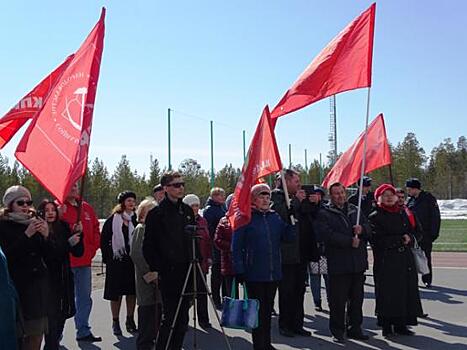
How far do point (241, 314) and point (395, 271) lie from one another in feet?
7.62

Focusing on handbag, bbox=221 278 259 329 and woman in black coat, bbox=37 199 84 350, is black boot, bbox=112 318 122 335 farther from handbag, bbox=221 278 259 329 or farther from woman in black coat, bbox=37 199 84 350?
handbag, bbox=221 278 259 329

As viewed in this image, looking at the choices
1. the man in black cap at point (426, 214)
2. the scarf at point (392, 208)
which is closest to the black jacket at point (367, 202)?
the man in black cap at point (426, 214)

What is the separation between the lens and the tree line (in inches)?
1594

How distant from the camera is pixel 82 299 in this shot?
7996mm

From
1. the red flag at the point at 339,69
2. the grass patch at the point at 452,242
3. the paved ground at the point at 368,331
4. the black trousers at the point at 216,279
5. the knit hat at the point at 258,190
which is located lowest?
the paved ground at the point at 368,331

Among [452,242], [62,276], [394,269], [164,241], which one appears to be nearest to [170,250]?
[164,241]

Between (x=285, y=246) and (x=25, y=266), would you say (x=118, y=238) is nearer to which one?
(x=285, y=246)

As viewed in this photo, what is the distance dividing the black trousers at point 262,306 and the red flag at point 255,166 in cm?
74

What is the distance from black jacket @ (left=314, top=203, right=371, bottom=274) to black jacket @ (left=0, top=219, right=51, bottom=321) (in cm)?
364

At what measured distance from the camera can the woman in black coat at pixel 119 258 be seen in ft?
26.8

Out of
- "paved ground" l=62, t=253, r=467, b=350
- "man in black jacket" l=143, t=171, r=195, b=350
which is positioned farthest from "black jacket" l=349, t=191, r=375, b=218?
"man in black jacket" l=143, t=171, r=195, b=350

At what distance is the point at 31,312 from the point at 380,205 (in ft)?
15.2

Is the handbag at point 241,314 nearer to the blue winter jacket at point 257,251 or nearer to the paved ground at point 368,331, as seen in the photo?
the blue winter jacket at point 257,251

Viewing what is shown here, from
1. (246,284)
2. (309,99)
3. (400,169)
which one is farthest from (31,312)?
(400,169)
